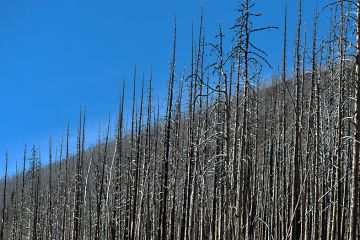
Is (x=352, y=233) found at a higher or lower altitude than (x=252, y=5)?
lower

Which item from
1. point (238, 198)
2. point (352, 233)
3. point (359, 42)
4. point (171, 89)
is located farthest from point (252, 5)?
point (171, 89)

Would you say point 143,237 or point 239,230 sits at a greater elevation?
point 239,230

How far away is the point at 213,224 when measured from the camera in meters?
16.0

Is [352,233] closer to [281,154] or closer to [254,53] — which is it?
[254,53]

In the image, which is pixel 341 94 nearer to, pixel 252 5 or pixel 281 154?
pixel 252 5

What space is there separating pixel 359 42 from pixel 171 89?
9834 mm

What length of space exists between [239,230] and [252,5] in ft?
13.9

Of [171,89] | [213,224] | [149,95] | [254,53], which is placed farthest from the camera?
[149,95]

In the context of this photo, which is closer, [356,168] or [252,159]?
[356,168]

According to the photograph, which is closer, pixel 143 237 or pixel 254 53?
→ pixel 254 53

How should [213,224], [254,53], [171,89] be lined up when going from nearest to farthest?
1. [254,53]
2. [213,224]
3. [171,89]

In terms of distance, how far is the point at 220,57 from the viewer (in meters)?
9.13

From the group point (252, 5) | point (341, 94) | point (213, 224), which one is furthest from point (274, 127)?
point (252, 5)

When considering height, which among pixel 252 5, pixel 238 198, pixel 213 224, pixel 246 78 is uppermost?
pixel 252 5
